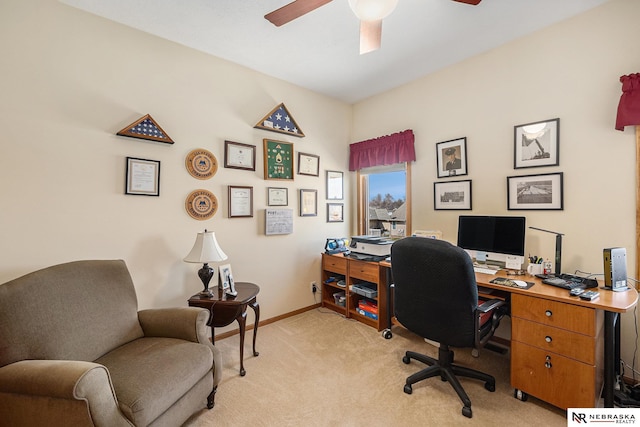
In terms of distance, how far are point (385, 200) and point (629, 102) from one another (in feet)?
7.29

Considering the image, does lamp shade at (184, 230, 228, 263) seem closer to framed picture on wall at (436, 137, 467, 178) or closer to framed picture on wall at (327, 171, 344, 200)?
framed picture on wall at (327, 171, 344, 200)

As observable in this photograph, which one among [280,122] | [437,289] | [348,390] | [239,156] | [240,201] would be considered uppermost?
[280,122]

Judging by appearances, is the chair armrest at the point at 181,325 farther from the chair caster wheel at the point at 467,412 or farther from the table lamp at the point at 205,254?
the chair caster wheel at the point at 467,412

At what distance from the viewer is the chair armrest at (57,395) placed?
3.54ft

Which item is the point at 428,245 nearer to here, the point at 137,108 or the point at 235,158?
the point at 235,158

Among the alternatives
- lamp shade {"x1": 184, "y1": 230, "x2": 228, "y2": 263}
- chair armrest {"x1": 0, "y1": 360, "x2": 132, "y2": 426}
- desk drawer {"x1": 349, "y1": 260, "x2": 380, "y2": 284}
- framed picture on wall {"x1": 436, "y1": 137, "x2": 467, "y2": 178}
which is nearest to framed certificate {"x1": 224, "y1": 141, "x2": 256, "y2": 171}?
lamp shade {"x1": 184, "y1": 230, "x2": 228, "y2": 263}

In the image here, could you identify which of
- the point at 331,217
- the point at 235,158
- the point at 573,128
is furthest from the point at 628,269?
the point at 235,158

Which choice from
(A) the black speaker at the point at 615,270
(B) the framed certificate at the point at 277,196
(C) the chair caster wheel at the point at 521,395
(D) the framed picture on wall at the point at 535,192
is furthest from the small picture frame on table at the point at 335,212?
(A) the black speaker at the point at 615,270

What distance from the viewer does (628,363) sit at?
191 cm

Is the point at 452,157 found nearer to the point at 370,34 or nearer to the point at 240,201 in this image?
the point at 370,34

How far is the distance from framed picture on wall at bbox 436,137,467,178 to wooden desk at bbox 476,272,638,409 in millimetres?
1353

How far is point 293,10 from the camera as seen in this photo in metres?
1.57

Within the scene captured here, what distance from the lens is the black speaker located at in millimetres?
1690

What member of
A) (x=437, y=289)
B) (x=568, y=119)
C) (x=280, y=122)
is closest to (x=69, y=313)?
(x=437, y=289)
